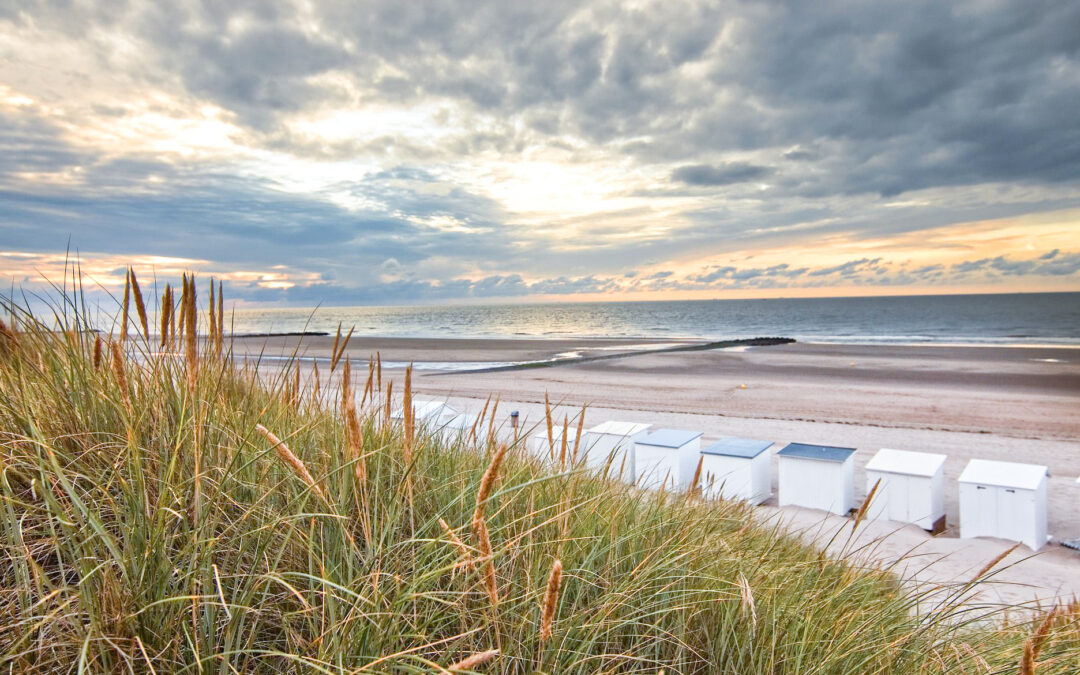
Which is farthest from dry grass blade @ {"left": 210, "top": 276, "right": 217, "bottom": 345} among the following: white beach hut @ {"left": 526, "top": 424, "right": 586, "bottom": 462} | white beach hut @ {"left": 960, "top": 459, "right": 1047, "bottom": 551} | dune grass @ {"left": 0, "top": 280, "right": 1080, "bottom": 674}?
white beach hut @ {"left": 960, "top": 459, "right": 1047, "bottom": 551}

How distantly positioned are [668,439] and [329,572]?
7.49 metres

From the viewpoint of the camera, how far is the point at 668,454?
8.44 meters

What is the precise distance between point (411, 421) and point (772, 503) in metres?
8.49

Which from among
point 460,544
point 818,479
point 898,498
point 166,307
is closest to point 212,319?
point 166,307

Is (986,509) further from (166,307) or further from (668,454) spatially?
(166,307)

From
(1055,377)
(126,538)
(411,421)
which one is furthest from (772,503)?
(1055,377)

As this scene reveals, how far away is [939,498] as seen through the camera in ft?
26.5

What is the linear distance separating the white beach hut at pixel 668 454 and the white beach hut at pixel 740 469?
222 mm

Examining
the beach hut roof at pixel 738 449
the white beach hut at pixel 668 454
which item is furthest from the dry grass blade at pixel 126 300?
the beach hut roof at pixel 738 449

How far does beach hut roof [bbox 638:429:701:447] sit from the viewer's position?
28.1ft

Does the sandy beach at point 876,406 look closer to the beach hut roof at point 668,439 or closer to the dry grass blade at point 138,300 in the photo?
the dry grass blade at point 138,300

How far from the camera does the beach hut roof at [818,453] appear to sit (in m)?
8.38

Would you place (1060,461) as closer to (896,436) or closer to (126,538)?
(896,436)

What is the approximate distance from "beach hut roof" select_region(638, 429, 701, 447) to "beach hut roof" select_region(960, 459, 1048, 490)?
11.4 ft
